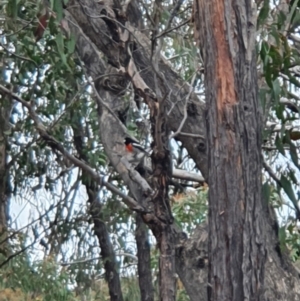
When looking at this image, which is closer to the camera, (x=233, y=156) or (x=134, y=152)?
(x=233, y=156)

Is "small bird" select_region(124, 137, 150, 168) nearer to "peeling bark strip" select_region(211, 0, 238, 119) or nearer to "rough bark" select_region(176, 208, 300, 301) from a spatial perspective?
"rough bark" select_region(176, 208, 300, 301)

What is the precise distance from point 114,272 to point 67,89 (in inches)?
59.8

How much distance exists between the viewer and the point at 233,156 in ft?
9.48

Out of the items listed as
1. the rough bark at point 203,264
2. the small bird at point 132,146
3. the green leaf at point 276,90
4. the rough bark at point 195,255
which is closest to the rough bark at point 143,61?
the rough bark at point 195,255

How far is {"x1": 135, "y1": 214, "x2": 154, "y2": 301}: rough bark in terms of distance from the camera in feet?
20.1

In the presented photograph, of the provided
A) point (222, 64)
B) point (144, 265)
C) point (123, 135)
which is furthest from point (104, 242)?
point (222, 64)

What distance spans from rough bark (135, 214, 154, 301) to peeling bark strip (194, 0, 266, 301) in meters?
3.11

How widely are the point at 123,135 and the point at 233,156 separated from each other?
5.64ft

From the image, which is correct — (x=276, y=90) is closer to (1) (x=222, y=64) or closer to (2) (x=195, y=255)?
(1) (x=222, y=64)

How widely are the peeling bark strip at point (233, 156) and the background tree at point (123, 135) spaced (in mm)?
16

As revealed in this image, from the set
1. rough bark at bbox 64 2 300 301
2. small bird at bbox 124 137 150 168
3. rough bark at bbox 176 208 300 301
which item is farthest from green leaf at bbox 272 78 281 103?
small bird at bbox 124 137 150 168

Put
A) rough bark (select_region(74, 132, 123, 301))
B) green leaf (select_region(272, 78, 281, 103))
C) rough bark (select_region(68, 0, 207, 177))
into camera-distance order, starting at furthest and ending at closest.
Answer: rough bark (select_region(74, 132, 123, 301))
rough bark (select_region(68, 0, 207, 177))
green leaf (select_region(272, 78, 281, 103))

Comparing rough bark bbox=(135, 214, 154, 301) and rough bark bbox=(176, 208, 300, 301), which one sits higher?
rough bark bbox=(135, 214, 154, 301)

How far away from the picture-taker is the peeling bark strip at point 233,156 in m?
2.83
